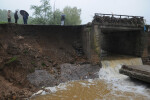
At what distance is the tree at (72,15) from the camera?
3169 centimetres

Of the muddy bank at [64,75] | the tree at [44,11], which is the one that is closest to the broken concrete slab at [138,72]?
the muddy bank at [64,75]

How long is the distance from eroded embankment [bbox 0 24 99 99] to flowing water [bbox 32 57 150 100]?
75 cm

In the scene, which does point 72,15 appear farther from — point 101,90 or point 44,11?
point 101,90

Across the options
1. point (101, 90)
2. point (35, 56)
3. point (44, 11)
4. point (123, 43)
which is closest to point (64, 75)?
point (35, 56)

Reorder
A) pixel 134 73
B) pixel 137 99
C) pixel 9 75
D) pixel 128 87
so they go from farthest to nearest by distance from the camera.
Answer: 1. pixel 134 73
2. pixel 128 87
3. pixel 9 75
4. pixel 137 99

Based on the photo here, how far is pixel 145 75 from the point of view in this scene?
818cm

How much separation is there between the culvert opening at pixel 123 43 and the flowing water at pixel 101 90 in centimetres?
489

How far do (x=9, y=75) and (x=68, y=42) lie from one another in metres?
6.63

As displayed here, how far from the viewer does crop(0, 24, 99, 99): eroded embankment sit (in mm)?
7492

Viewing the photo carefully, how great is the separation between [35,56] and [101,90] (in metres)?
5.37

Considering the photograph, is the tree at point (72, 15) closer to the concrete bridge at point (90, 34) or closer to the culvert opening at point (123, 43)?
the culvert opening at point (123, 43)

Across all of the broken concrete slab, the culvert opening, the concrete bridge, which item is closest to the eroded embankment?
the concrete bridge

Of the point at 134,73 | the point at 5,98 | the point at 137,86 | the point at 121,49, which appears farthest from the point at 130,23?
the point at 5,98

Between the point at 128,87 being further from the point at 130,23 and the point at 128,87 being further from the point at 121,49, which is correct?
the point at 121,49
